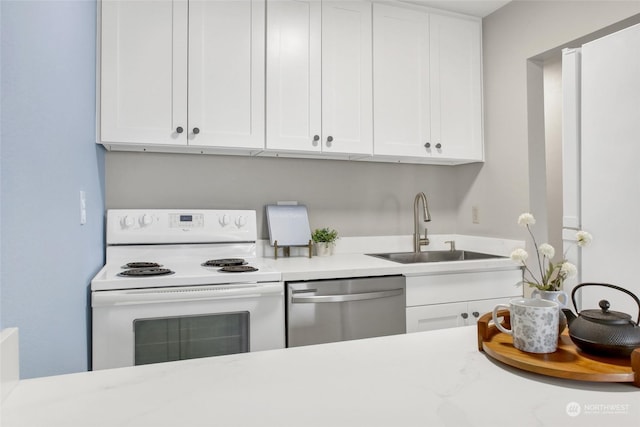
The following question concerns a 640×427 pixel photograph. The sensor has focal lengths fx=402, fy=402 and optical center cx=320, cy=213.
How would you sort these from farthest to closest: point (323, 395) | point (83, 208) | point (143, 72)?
point (143, 72)
point (83, 208)
point (323, 395)

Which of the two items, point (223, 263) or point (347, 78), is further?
point (347, 78)

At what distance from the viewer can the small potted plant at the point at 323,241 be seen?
2.52 metres

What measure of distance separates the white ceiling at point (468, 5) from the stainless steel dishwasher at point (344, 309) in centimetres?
173

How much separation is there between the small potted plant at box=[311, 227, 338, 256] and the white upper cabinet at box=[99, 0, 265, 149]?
685mm

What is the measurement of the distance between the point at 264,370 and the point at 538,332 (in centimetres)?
56

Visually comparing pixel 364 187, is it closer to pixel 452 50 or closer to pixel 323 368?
pixel 452 50

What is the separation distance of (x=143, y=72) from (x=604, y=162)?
7.06 feet

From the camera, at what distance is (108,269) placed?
1.94 m

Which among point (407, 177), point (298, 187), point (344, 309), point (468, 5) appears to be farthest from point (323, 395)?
point (468, 5)

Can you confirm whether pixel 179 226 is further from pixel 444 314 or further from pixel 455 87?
pixel 455 87

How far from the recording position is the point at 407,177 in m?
2.90

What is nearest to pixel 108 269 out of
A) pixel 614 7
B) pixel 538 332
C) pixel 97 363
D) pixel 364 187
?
pixel 97 363

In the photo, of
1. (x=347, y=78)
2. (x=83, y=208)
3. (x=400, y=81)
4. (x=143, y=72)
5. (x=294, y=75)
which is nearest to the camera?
(x=83, y=208)

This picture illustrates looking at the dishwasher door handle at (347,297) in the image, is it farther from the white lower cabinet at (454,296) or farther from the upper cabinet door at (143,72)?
the upper cabinet door at (143,72)
